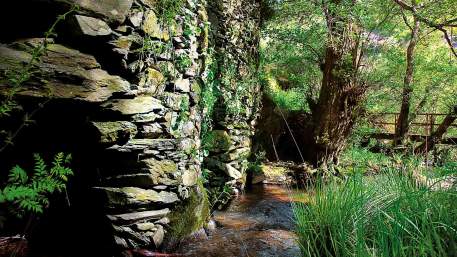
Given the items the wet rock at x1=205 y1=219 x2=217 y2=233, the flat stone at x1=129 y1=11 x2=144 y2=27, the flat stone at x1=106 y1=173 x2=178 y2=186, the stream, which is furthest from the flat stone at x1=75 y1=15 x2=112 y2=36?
the wet rock at x1=205 y1=219 x2=217 y2=233

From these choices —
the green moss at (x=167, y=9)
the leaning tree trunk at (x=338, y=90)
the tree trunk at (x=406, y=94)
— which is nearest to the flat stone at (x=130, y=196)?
the green moss at (x=167, y=9)

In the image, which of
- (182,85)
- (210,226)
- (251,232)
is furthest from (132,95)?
(251,232)

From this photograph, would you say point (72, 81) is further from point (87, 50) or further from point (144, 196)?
point (144, 196)

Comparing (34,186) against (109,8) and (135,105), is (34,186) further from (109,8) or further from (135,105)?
(109,8)

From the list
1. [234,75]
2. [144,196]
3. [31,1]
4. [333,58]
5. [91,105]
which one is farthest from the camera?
[333,58]

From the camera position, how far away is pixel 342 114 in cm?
740

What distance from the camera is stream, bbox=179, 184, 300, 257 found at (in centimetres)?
359

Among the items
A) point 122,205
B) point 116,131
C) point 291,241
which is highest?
point 116,131

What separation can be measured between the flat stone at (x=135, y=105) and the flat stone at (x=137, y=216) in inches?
34.9

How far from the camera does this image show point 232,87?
616 cm

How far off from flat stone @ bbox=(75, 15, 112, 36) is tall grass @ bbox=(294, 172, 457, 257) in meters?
2.18

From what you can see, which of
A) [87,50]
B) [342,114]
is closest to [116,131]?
[87,50]

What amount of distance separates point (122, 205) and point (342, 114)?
18.1 ft

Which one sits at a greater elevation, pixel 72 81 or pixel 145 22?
pixel 145 22
